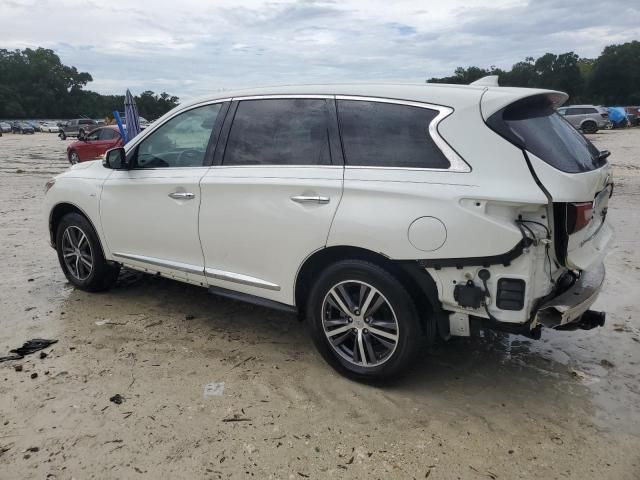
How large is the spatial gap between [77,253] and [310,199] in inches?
114

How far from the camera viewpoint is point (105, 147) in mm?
19797

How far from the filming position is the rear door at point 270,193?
138 inches

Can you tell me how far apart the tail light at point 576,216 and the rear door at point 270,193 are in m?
1.32

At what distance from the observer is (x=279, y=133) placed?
3.82m

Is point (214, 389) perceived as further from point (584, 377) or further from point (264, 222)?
point (584, 377)

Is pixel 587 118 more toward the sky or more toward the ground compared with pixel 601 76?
more toward the ground

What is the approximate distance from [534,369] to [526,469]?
117 centimetres

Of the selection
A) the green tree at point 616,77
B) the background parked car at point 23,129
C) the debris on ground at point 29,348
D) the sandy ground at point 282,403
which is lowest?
the sandy ground at point 282,403

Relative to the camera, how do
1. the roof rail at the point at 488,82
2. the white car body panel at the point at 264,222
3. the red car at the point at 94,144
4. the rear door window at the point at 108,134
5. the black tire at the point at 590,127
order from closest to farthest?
1. the white car body panel at the point at 264,222
2. the roof rail at the point at 488,82
3. the rear door window at the point at 108,134
4. the red car at the point at 94,144
5. the black tire at the point at 590,127

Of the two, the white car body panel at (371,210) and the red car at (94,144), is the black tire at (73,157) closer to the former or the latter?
the red car at (94,144)

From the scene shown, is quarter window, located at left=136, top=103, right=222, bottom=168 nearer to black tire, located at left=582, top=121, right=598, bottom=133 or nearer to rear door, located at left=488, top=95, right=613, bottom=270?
rear door, located at left=488, top=95, right=613, bottom=270

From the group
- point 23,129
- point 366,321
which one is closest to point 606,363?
point 366,321

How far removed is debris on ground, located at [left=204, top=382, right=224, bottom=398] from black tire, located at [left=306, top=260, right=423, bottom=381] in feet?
2.27

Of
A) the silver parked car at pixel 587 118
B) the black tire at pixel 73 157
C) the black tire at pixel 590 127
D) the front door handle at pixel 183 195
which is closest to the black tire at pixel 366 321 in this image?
the front door handle at pixel 183 195
